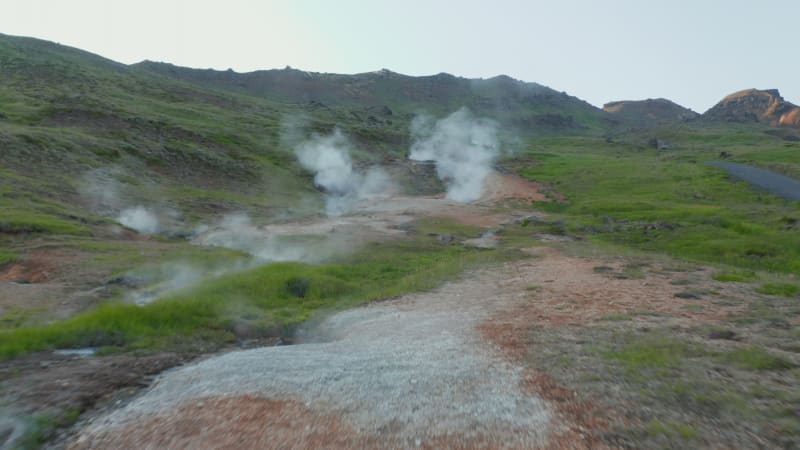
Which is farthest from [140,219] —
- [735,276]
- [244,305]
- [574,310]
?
[735,276]

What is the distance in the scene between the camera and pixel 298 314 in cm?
1706

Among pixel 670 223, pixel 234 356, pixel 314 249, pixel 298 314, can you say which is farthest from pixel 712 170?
pixel 234 356

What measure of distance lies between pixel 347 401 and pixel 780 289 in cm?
1503

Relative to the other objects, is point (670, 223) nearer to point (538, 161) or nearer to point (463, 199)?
point (463, 199)

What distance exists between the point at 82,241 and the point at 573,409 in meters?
23.4

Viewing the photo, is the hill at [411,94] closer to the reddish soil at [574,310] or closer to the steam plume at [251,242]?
the steam plume at [251,242]

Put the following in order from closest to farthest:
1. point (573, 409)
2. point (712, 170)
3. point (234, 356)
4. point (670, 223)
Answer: point (573, 409), point (234, 356), point (670, 223), point (712, 170)

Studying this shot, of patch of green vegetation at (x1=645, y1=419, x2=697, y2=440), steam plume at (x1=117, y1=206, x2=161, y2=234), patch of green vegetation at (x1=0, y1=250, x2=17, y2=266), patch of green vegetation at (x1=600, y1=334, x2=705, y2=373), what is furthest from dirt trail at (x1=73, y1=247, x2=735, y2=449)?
steam plume at (x1=117, y1=206, x2=161, y2=234)

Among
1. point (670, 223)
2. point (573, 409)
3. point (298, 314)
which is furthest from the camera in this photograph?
point (670, 223)

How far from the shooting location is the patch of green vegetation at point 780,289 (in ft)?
55.0

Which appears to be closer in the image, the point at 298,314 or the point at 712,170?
the point at 298,314

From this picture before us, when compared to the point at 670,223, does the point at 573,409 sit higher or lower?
higher

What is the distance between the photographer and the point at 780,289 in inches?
675

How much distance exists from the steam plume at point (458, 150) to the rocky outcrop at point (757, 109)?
71.4 metres
